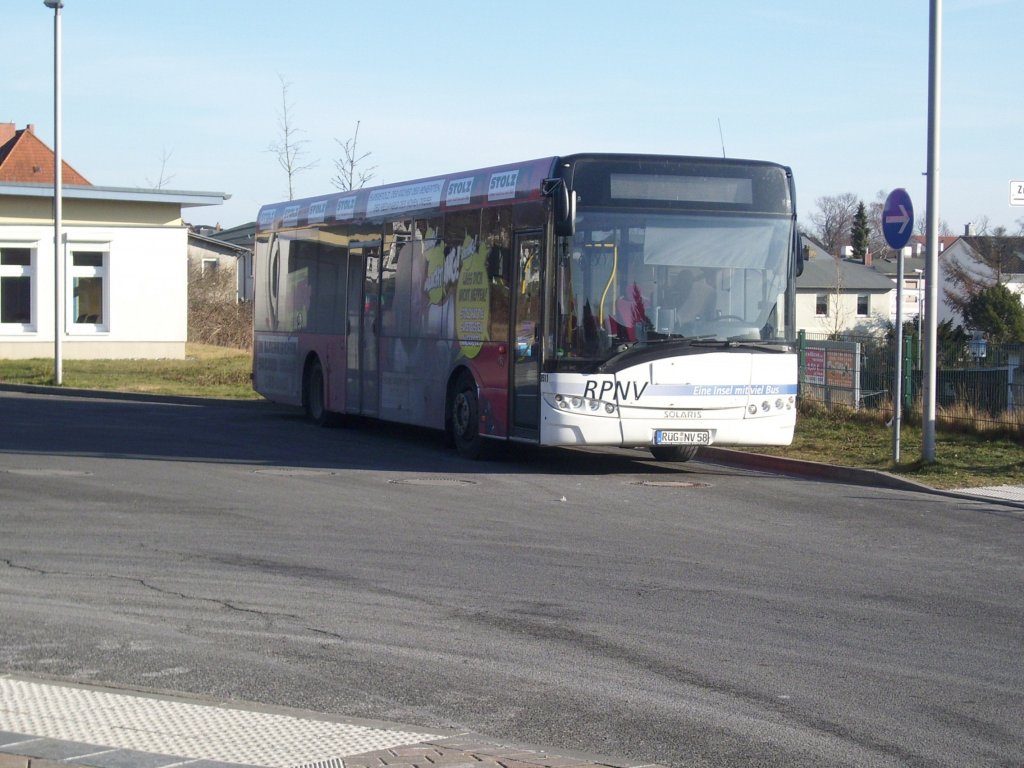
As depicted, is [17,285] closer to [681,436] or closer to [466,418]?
[466,418]

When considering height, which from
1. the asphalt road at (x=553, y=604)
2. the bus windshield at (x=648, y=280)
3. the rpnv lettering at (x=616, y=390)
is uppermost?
the bus windshield at (x=648, y=280)

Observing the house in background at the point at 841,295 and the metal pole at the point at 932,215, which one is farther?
the house in background at the point at 841,295

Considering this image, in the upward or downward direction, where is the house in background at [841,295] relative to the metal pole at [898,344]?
upward

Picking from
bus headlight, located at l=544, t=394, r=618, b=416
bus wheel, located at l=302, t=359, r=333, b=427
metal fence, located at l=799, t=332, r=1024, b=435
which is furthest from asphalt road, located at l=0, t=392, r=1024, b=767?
bus wheel, located at l=302, t=359, r=333, b=427

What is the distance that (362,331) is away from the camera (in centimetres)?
1902

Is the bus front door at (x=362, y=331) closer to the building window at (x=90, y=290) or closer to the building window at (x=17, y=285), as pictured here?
the building window at (x=90, y=290)

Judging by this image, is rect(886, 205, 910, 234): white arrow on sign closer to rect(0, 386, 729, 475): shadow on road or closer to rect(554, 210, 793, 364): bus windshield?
rect(554, 210, 793, 364): bus windshield

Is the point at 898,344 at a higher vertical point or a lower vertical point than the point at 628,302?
lower

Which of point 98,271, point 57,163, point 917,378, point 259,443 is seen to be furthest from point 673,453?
point 98,271

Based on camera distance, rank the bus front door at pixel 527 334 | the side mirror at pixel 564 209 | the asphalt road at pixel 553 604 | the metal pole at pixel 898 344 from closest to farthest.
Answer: the asphalt road at pixel 553 604
the side mirror at pixel 564 209
the bus front door at pixel 527 334
the metal pole at pixel 898 344

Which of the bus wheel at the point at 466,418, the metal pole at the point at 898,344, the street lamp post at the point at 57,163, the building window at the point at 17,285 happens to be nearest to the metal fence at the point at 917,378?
the metal pole at the point at 898,344

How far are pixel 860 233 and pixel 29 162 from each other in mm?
76805

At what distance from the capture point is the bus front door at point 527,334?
47.1ft

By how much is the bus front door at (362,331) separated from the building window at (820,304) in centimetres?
7272
